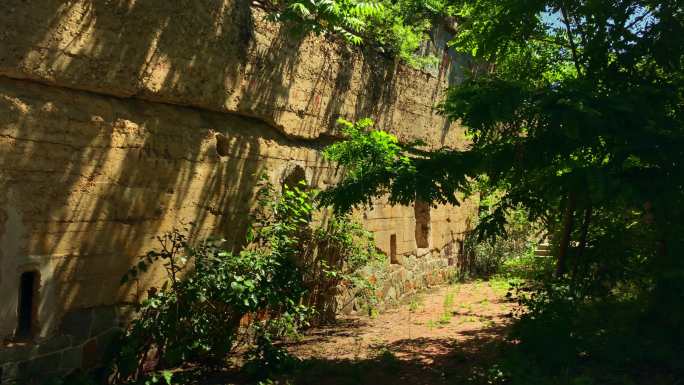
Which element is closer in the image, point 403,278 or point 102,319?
point 102,319

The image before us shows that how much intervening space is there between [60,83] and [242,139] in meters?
2.04

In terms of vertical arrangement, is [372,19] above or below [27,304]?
above

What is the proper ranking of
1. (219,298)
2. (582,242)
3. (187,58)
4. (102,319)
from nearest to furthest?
(102,319)
(219,298)
(187,58)
(582,242)

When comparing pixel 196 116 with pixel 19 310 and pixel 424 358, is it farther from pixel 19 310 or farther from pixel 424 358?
pixel 424 358

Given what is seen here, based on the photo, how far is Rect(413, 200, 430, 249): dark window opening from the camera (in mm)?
10781

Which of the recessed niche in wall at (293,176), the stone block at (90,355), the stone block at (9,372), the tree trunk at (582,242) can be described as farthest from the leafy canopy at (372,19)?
the stone block at (9,372)

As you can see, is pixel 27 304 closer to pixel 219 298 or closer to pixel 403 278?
pixel 219 298

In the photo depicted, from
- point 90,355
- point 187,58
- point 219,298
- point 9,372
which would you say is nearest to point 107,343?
point 90,355

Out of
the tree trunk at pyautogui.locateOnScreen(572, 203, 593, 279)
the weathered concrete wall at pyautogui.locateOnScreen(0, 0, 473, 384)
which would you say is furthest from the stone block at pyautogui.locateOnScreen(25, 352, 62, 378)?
the tree trunk at pyautogui.locateOnScreen(572, 203, 593, 279)

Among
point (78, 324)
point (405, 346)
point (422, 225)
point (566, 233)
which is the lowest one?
point (405, 346)

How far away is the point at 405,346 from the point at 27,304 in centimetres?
385

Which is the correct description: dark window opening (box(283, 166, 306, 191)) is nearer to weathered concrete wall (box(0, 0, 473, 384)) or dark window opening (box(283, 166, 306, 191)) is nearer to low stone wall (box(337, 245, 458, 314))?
weathered concrete wall (box(0, 0, 473, 384))

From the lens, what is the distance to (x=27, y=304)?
15.3 feet

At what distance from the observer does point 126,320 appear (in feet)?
17.2
